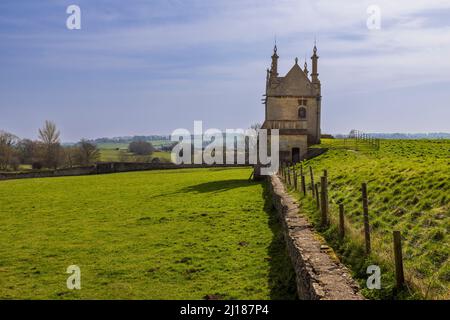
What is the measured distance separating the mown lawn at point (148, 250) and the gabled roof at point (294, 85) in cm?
2820

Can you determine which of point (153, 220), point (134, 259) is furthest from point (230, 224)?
point (134, 259)

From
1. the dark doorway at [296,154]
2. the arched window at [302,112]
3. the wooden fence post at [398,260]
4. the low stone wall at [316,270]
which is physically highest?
the arched window at [302,112]

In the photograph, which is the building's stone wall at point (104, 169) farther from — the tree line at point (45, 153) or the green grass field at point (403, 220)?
the green grass field at point (403, 220)

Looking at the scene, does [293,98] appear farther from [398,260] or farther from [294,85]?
[398,260]

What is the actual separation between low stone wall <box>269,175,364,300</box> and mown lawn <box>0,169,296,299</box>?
80 cm

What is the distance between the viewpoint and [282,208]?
16625mm

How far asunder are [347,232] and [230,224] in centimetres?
731

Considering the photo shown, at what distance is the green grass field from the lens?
872 cm

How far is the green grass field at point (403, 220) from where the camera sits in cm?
872

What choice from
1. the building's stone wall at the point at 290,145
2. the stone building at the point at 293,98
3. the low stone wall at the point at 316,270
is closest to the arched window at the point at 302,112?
the stone building at the point at 293,98

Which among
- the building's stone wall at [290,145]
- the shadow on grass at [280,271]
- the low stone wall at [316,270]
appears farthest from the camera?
the building's stone wall at [290,145]

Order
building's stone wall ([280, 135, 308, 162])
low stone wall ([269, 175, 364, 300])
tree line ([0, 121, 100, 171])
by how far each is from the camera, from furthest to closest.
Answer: tree line ([0, 121, 100, 171]) < building's stone wall ([280, 135, 308, 162]) < low stone wall ([269, 175, 364, 300])

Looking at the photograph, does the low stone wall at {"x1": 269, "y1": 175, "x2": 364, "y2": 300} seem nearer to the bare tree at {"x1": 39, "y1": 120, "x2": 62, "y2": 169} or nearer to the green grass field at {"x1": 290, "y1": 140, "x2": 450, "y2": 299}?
the green grass field at {"x1": 290, "y1": 140, "x2": 450, "y2": 299}

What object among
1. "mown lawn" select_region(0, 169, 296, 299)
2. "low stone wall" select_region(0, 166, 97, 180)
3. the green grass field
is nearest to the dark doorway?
"mown lawn" select_region(0, 169, 296, 299)
